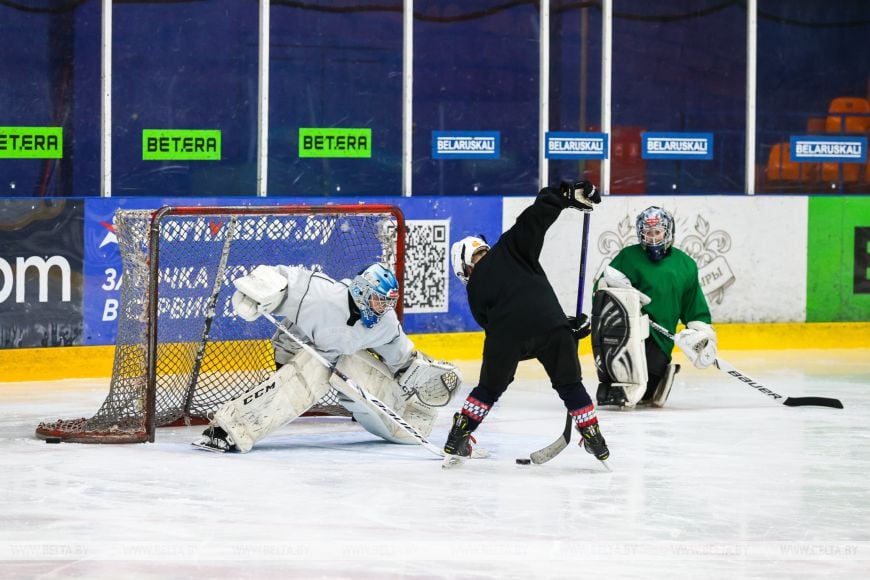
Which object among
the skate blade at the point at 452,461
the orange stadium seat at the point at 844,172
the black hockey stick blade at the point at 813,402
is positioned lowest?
the skate blade at the point at 452,461

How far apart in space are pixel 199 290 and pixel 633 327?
79.1 inches

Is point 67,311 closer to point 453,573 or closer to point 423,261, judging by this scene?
point 423,261

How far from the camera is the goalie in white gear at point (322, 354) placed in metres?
6.73

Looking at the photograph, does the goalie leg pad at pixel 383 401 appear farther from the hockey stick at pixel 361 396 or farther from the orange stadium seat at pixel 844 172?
the orange stadium seat at pixel 844 172

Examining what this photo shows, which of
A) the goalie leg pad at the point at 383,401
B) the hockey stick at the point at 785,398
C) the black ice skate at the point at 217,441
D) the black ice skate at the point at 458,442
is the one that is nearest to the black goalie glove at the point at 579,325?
the black ice skate at the point at 458,442

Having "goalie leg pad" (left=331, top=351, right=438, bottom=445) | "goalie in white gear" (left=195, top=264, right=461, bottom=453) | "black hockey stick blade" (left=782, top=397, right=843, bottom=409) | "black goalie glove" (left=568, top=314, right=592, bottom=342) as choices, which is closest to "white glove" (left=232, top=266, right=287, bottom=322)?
"goalie in white gear" (left=195, top=264, right=461, bottom=453)

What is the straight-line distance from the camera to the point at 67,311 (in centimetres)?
916

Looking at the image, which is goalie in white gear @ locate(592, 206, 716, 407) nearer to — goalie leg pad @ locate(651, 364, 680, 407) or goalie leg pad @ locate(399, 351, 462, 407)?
goalie leg pad @ locate(651, 364, 680, 407)

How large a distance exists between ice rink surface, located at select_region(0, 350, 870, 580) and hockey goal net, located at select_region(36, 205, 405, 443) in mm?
211

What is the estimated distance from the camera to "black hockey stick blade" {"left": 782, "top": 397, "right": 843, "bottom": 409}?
27.6ft

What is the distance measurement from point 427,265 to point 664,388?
85.4 inches

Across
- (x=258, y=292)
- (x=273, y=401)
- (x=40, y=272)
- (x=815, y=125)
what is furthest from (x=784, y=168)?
(x=258, y=292)

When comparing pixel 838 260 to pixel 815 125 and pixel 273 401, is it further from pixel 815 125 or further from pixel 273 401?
pixel 273 401

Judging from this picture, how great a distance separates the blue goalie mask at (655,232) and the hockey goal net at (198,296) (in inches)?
47.4
